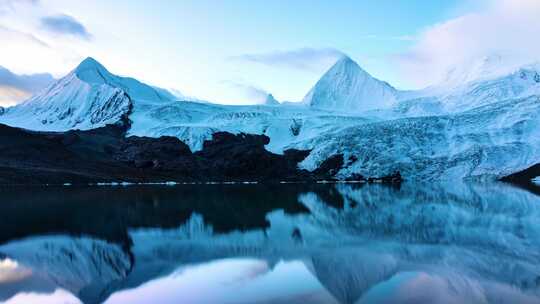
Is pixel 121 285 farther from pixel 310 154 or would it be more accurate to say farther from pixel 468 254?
pixel 310 154

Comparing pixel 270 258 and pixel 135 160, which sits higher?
pixel 270 258

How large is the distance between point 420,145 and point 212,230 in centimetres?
14374

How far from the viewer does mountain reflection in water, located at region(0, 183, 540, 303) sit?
17.5 meters

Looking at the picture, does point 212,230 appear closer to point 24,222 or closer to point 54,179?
point 24,222

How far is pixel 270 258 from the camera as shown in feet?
80.8

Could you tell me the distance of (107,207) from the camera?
2031 inches

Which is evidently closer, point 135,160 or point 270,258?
point 270,258

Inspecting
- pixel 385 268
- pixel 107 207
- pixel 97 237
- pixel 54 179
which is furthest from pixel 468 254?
pixel 54 179

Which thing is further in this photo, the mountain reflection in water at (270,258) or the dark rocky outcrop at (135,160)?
the dark rocky outcrop at (135,160)

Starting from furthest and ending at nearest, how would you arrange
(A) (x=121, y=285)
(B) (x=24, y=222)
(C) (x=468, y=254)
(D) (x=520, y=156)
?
(D) (x=520, y=156) → (B) (x=24, y=222) → (C) (x=468, y=254) → (A) (x=121, y=285)

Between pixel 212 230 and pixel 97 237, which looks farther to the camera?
pixel 212 230

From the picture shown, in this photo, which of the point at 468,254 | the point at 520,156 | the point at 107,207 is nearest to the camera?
the point at 468,254

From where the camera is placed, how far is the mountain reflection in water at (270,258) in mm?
17531

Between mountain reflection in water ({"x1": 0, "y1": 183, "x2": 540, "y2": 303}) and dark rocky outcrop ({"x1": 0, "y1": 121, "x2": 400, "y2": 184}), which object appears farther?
dark rocky outcrop ({"x1": 0, "y1": 121, "x2": 400, "y2": 184})
